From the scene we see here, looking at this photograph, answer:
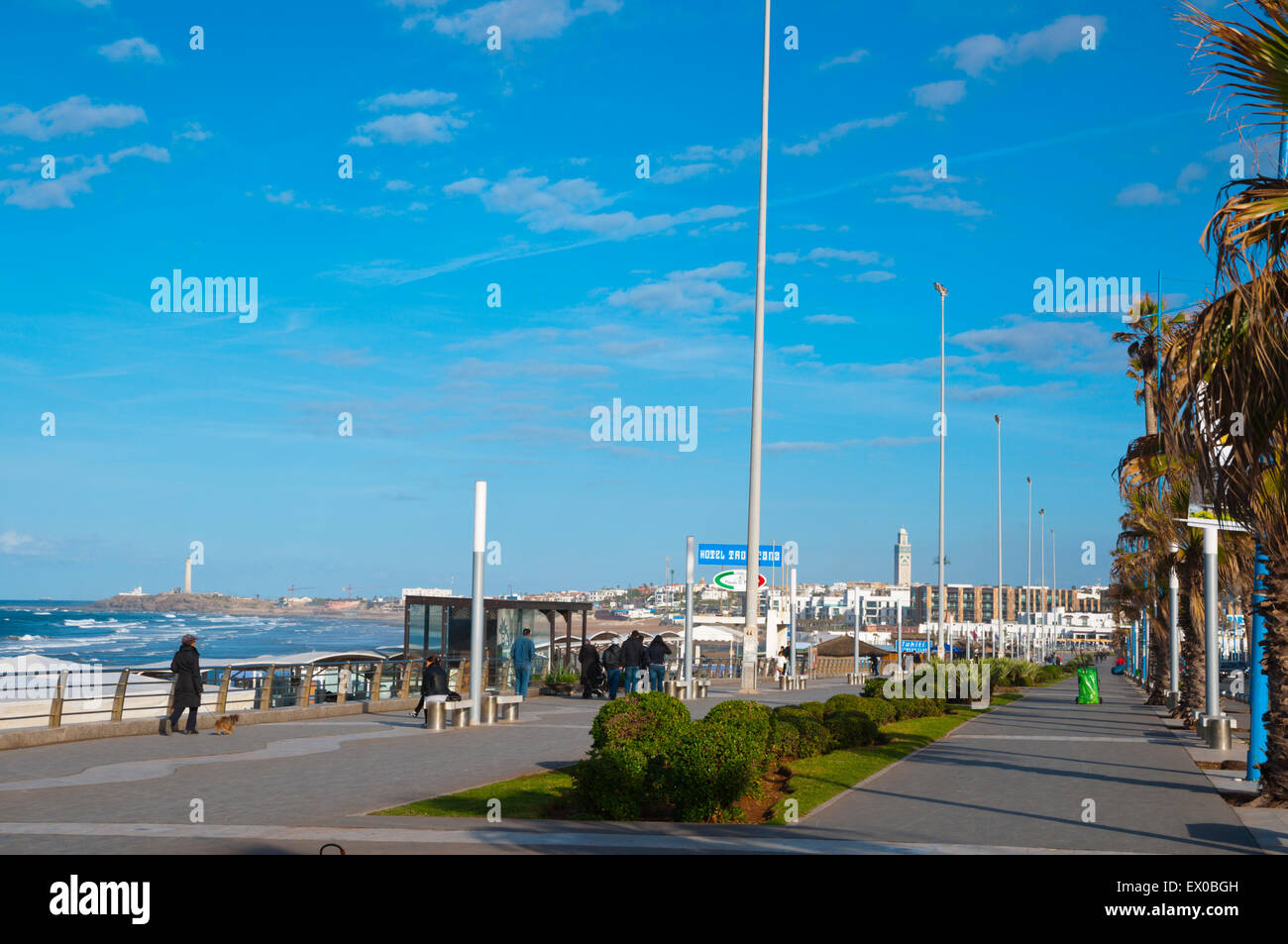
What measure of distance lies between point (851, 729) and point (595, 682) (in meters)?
14.3

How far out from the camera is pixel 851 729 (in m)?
18.0

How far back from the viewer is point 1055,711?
30.6m

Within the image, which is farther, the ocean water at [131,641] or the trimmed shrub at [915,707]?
the ocean water at [131,641]

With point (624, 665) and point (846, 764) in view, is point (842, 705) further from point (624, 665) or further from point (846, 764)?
point (624, 665)

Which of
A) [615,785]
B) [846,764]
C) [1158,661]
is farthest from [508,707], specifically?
[1158,661]

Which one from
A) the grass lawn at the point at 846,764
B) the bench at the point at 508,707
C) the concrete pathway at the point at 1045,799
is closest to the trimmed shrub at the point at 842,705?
the grass lawn at the point at 846,764

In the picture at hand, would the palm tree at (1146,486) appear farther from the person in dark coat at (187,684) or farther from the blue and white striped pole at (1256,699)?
the person in dark coat at (187,684)

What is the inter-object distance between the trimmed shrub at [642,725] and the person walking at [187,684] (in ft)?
31.9

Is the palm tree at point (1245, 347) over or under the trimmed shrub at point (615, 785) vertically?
over

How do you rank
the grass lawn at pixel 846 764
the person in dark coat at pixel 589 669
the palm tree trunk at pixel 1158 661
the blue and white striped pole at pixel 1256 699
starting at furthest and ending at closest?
the palm tree trunk at pixel 1158 661 < the person in dark coat at pixel 589 669 < the blue and white striped pole at pixel 1256 699 < the grass lawn at pixel 846 764

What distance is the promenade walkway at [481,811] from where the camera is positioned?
935cm

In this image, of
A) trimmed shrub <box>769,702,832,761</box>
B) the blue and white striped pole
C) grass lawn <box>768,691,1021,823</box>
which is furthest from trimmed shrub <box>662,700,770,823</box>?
the blue and white striped pole

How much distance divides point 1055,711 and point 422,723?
1679 cm

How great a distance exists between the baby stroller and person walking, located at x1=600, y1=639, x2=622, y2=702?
293 millimetres
